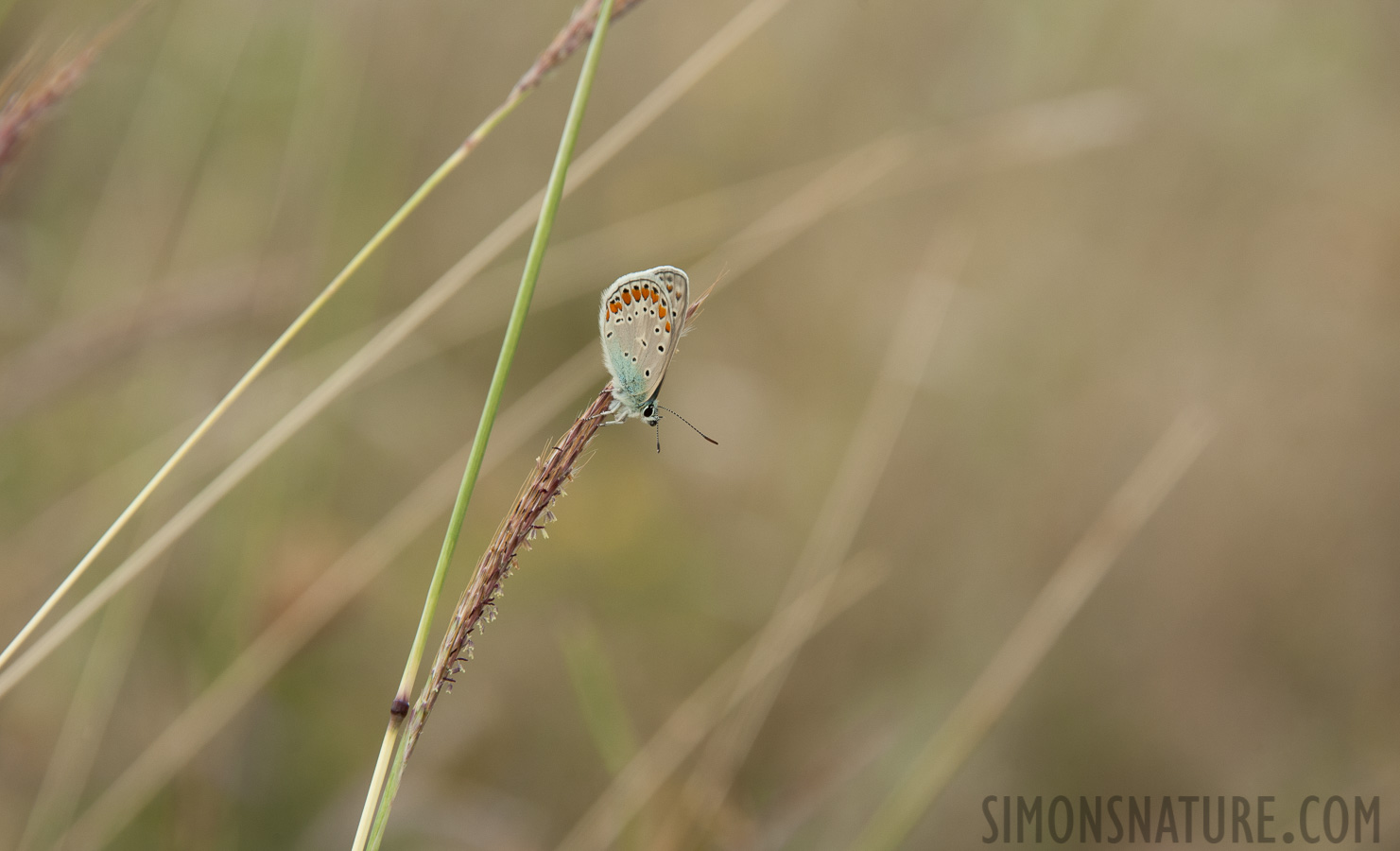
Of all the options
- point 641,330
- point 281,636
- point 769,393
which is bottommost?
point 281,636

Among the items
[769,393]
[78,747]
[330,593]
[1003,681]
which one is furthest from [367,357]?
[769,393]

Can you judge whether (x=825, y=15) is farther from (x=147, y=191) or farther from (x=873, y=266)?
(x=147, y=191)

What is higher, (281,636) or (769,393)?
(769,393)

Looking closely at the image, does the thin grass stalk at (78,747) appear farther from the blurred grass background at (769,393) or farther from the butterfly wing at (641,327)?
the butterfly wing at (641,327)

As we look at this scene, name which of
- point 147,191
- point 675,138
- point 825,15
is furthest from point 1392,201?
point 147,191

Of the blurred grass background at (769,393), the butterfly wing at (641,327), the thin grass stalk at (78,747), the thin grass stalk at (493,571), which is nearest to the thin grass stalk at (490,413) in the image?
the thin grass stalk at (493,571)

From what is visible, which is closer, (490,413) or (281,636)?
(490,413)

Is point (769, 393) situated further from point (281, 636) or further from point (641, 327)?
point (281, 636)
